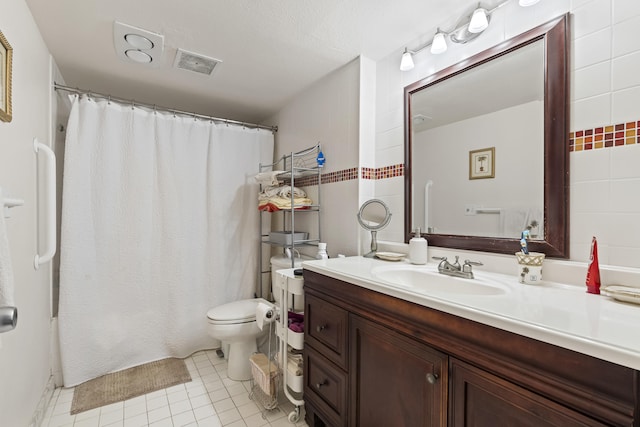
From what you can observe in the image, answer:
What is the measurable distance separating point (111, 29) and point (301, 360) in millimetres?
2013

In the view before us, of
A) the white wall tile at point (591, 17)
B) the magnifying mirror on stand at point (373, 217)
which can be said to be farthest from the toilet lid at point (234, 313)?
the white wall tile at point (591, 17)

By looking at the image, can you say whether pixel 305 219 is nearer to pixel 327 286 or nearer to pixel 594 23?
pixel 327 286

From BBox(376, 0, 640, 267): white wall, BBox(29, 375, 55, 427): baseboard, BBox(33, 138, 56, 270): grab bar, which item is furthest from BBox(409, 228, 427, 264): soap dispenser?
BBox(29, 375, 55, 427): baseboard

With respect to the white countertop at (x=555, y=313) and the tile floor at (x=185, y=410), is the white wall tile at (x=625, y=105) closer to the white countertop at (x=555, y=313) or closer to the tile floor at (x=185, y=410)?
the white countertop at (x=555, y=313)

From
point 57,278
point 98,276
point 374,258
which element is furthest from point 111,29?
point 374,258

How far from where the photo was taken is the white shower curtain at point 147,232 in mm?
1915

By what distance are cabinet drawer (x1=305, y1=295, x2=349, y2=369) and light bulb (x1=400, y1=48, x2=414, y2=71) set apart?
4.33 ft

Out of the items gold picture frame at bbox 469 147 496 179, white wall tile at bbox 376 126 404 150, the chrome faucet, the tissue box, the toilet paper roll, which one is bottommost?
the toilet paper roll

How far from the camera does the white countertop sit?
57 cm

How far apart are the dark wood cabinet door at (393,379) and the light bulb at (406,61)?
134cm

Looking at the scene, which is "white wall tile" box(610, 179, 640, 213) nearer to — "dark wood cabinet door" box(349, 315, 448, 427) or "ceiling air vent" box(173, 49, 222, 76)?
"dark wood cabinet door" box(349, 315, 448, 427)

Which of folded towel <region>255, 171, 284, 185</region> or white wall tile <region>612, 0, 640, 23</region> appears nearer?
white wall tile <region>612, 0, 640, 23</region>

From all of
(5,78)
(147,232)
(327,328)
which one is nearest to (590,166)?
(327,328)

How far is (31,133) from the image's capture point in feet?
4.64
